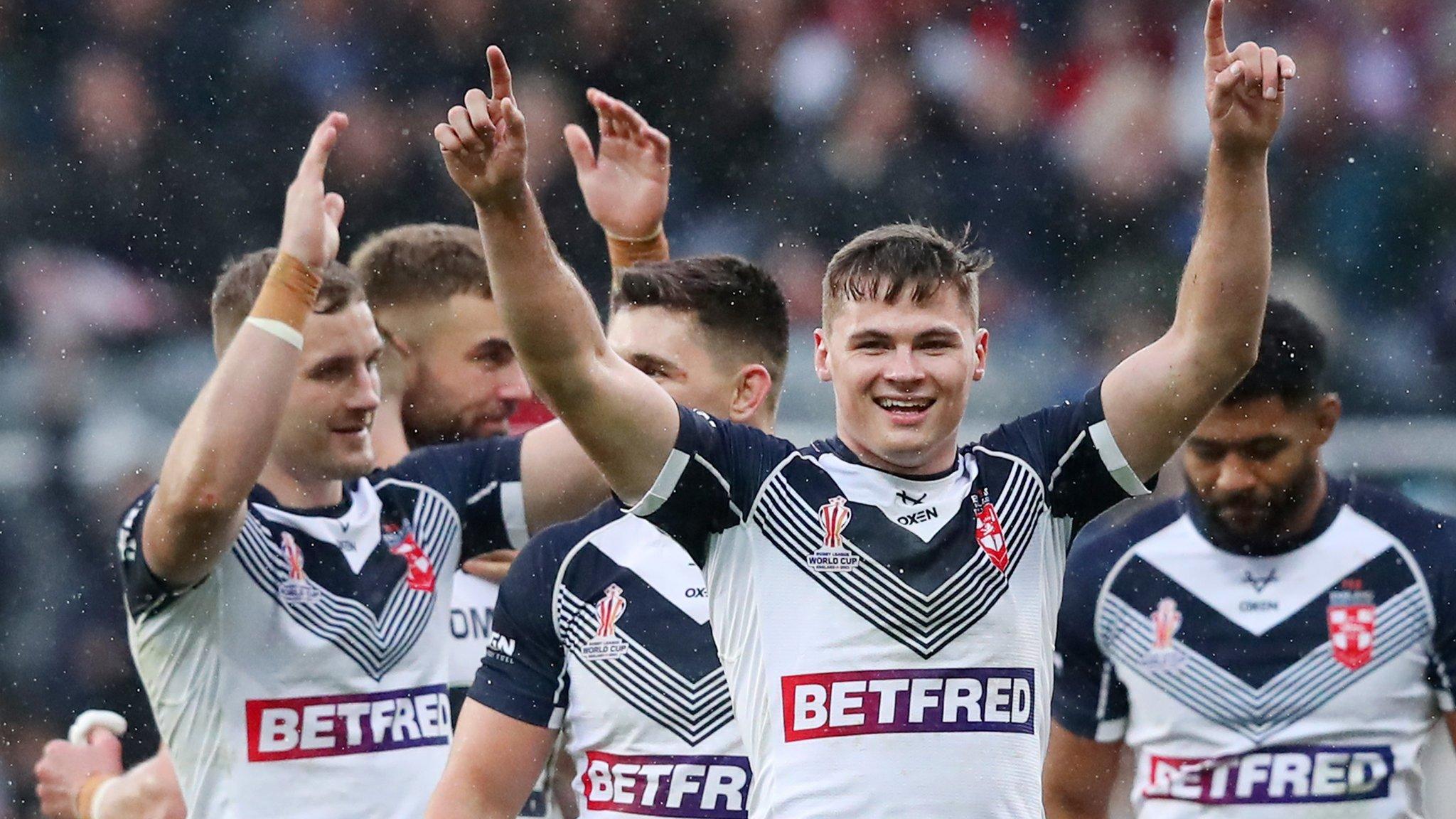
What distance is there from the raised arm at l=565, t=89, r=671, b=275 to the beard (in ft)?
5.00

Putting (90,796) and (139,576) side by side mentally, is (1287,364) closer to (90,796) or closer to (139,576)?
(139,576)

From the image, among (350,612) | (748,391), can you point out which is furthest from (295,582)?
(748,391)

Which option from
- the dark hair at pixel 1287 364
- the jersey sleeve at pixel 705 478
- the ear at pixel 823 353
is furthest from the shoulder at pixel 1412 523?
the jersey sleeve at pixel 705 478

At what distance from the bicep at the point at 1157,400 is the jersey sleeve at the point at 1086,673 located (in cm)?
162

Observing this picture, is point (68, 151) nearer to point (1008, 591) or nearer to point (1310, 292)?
point (1310, 292)

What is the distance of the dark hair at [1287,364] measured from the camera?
4871 mm

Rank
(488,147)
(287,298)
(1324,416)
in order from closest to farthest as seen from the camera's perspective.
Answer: (488,147) → (287,298) → (1324,416)

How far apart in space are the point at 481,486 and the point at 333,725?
71 cm

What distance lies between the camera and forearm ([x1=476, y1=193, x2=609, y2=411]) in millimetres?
3117

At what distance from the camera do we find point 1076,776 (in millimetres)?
4988

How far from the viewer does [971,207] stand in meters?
9.97

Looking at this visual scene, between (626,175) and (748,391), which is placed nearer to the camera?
(748,391)

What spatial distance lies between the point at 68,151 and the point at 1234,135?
877 centimetres

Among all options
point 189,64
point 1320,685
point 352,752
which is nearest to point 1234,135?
point 1320,685
